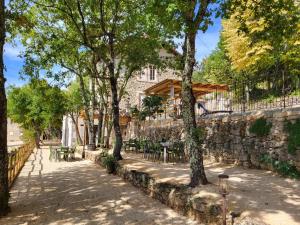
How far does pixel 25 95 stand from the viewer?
36344mm

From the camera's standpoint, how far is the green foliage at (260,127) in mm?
9672

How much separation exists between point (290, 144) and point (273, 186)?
68.3 inches

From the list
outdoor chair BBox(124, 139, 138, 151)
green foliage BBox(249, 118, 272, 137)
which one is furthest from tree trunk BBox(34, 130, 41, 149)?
green foliage BBox(249, 118, 272, 137)

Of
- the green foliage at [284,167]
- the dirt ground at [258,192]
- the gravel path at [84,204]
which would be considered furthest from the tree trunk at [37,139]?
the green foliage at [284,167]

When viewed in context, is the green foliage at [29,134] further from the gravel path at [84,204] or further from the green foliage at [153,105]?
the gravel path at [84,204]

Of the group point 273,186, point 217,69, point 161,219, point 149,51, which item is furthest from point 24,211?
point 217,69

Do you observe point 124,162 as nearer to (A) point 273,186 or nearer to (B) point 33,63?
(B) point 33,63

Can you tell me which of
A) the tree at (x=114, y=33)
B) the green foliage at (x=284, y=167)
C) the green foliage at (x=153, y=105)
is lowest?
the green foliage at (x=284, y=167)

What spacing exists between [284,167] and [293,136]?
0.90 meters

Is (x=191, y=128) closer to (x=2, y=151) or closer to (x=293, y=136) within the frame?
(x=293, y=136)

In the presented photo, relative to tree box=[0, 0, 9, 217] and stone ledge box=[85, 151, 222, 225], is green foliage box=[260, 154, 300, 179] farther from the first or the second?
tree box=[0, 0, 9, 217]

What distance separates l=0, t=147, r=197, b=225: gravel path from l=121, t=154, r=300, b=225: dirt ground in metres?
0.99

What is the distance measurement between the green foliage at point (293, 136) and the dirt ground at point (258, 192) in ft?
2.90

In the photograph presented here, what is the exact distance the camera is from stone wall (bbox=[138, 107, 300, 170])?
9.03 m
